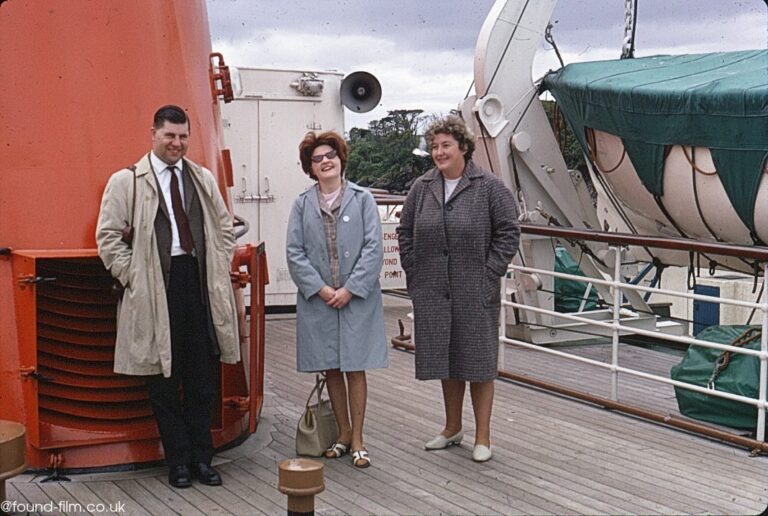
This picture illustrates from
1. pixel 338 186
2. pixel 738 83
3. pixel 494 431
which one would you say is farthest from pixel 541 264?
pixel 338 186

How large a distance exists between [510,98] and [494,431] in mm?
3683

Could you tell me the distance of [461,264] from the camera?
15.8 feet

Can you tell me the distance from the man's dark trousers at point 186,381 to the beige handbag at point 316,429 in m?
0.52

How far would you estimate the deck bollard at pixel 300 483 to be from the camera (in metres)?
3.06

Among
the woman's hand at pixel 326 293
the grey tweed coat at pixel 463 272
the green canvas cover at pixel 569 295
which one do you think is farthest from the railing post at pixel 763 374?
the green canvas cover at pixel 569 295

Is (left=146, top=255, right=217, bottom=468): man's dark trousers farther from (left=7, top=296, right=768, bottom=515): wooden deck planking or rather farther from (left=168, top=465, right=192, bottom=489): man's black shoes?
(left=7, top=296, right=768, bottom=515): wooden deck planking

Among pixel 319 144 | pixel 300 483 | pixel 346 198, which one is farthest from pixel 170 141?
pixel 300 483

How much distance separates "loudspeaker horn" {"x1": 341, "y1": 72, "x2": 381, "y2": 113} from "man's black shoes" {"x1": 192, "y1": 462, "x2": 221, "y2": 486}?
19.3ft

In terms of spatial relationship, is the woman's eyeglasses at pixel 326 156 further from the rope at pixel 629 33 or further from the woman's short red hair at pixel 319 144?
the rope at pixel 629 33

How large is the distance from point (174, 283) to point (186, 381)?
1.51 feet

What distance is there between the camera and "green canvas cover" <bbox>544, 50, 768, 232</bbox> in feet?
21.4

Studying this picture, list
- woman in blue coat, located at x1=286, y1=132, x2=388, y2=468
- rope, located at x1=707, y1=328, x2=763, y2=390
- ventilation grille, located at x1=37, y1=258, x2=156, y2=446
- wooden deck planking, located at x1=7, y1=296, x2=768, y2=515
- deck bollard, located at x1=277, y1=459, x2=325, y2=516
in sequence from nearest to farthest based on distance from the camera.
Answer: deck bollard, located at x1=277, y1=459, x2=325, y2=516 < wooden deck planking, located at x1=7, y1=296, x2=768, y2=515 < ventilation grille, located at x1=37, y1=258, x2=156, y2=446 < woman in blue coat, located at x1=286, y1=132, x2=388, y2=468 < rope, located at x1=707, y1=328, x2=763, y2=390

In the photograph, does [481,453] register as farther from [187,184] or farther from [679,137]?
[679,137]

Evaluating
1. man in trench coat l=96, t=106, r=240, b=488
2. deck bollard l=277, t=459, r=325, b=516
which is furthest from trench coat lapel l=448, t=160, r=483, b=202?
deck bollard l=277, t=459, r=325, b=516
